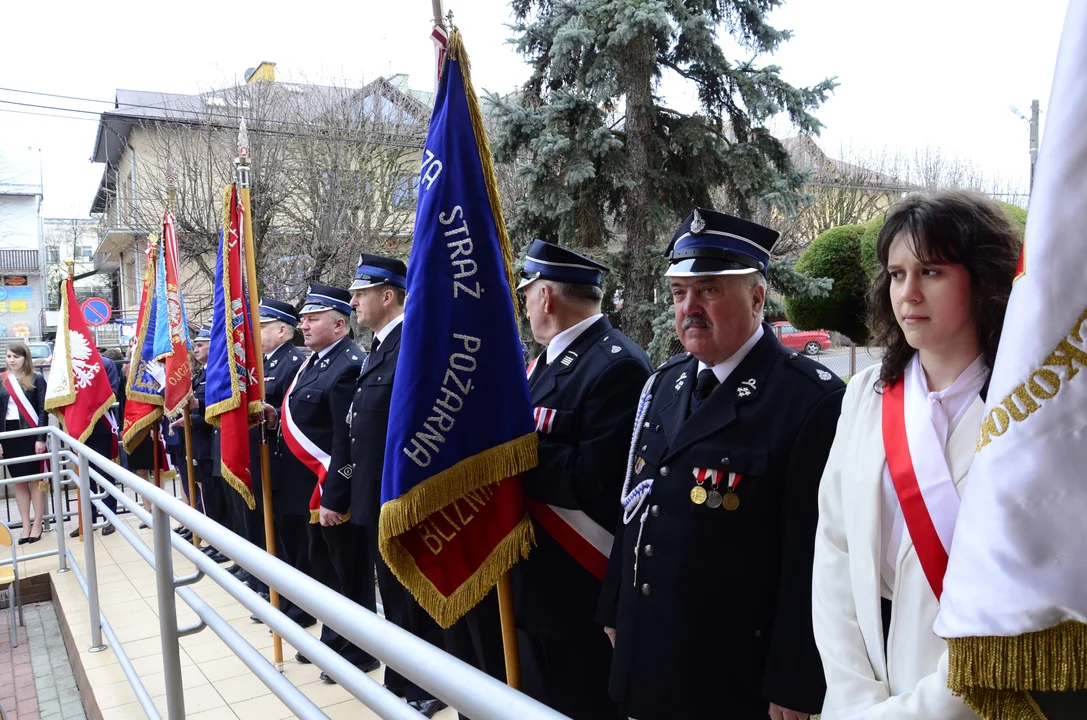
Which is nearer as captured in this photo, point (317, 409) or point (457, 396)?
point (457, 396)

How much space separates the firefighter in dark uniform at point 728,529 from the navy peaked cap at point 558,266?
27.5 inches

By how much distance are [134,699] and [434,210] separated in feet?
10.7

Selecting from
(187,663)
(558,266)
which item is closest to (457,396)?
(558,266)

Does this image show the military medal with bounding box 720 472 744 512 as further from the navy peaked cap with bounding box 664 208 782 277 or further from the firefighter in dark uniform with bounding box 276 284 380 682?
the firefighter in dark uniform with bounding box 276 284 380 682

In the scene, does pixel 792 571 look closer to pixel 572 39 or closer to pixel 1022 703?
pixel 1022 703

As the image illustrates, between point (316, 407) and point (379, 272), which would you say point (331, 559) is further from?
point (379, 272)

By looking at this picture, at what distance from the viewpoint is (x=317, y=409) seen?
191 inches

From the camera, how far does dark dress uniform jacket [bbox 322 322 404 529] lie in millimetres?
3863

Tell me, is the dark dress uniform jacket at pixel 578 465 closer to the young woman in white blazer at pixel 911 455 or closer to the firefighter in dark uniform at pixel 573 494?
the firefighter in dark uniform at pixel 573 494

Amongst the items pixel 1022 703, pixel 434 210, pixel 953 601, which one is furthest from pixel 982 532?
pixel 434 210

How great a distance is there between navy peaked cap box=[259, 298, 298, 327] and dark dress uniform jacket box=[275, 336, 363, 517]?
99 centimetres

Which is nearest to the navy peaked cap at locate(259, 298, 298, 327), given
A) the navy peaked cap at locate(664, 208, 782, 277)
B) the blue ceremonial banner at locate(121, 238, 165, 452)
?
the blue ceremonial banner at locate(121, 238, 165, 452)

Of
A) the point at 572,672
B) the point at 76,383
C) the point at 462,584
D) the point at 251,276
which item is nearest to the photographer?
the point at 462,584

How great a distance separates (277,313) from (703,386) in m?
4.42
